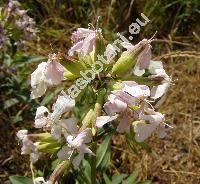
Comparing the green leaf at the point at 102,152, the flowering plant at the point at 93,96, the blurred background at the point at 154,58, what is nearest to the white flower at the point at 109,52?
the flowering plant at the point at 93,96

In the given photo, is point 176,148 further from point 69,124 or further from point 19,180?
point 69,124

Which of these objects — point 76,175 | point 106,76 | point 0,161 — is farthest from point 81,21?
point 106,76

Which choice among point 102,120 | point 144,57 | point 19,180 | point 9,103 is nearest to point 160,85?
point 144,57

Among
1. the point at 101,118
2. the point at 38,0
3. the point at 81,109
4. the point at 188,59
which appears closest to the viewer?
the point at 101,118

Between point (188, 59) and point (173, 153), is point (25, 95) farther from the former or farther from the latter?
point (188, 59)

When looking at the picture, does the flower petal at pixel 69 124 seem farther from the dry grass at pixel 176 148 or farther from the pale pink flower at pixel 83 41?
the dry grass at pixel 176 148
